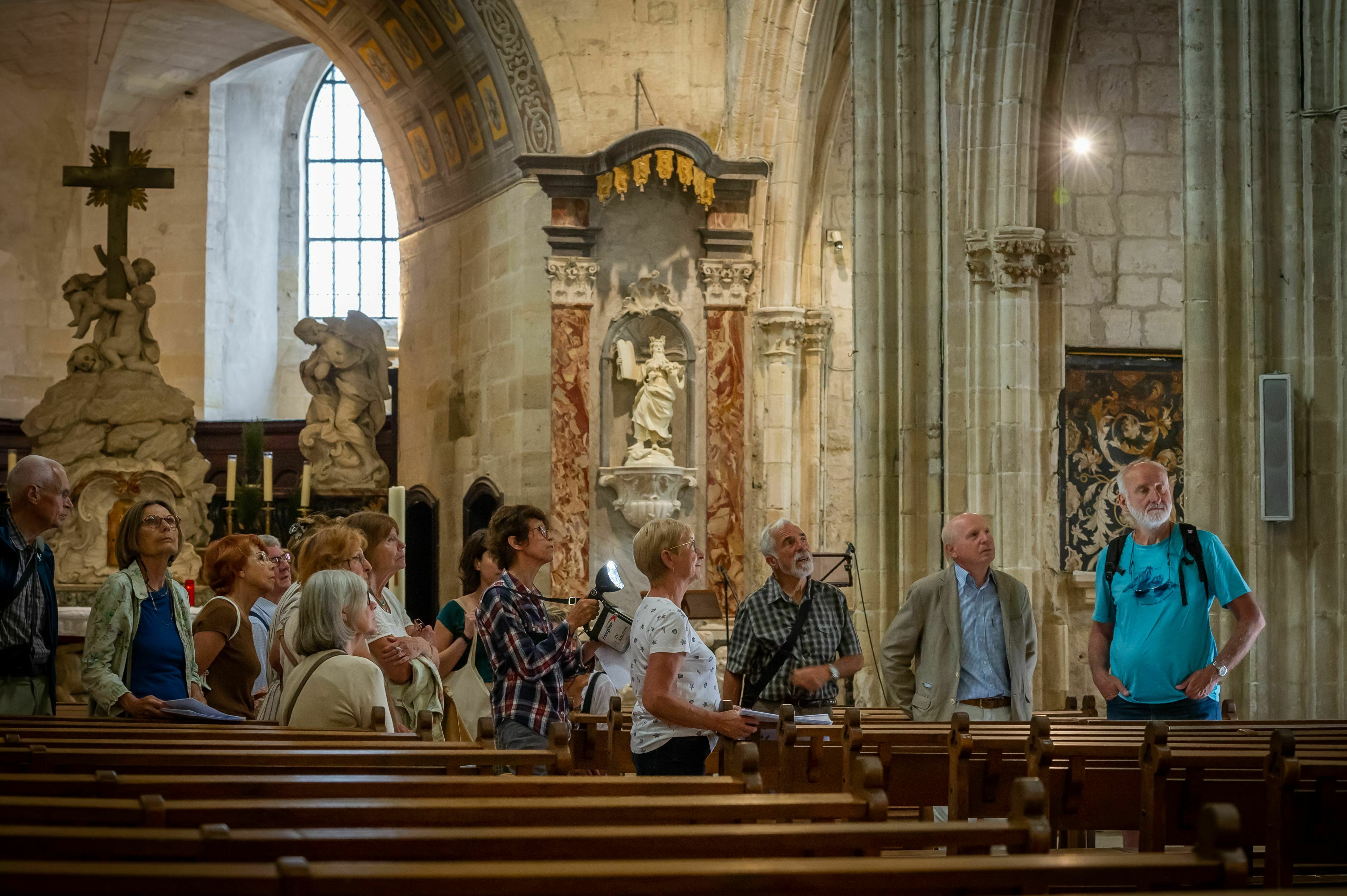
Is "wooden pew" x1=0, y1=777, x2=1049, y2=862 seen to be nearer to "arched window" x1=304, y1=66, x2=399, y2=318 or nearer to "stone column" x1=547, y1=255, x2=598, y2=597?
"stone column" x1=547, y1=255, x2=598, y2=597

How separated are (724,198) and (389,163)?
17.6 ft

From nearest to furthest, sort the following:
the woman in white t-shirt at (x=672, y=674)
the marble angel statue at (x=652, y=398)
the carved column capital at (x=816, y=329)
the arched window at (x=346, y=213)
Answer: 1. the woman in white t-shirt at (x=672, y=674)
2. the marble angel statue at (x=652, y=398)
3. the carved column capital at (x=816, y=329)
4. the arched window at (x=346, y=213)

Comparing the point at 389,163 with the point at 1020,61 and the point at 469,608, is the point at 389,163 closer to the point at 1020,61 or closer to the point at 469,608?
the point at 1020,61

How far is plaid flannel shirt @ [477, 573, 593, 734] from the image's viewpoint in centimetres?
505

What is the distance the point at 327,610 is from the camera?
4582mm

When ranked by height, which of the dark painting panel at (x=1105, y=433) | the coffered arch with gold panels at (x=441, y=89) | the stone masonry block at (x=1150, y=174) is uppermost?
the coffered arch with gold panels at (x=441, y=89)

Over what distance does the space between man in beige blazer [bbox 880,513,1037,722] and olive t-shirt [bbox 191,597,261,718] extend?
2378 millimetres

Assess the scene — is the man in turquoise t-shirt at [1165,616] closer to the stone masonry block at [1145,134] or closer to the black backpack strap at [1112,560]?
the black backpack strap at [1112,560]

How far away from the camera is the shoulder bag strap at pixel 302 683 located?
4652 mm

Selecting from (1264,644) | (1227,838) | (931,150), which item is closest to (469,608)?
(1264,644)

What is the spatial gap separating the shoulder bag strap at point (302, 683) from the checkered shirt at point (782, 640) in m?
1.40

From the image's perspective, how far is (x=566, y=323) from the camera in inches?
605

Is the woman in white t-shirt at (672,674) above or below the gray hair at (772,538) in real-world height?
below

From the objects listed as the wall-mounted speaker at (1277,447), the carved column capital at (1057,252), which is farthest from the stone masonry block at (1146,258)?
the wall-mounted speaker at (1277,447)
